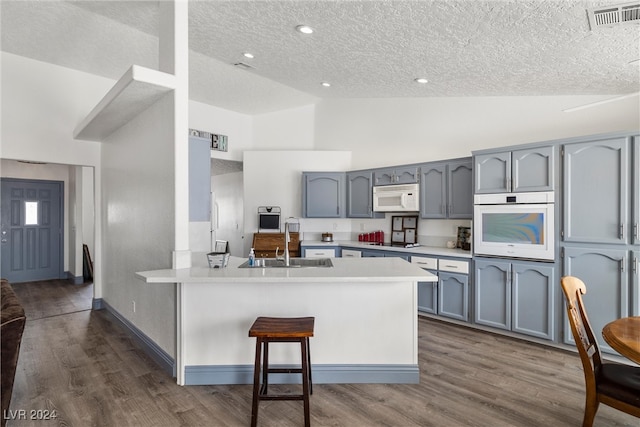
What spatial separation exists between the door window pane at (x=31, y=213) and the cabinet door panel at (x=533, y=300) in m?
8.17

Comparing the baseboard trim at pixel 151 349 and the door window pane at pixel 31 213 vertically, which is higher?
the door window pane at pixel 31 213

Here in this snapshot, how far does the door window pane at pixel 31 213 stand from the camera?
6414 millimetres

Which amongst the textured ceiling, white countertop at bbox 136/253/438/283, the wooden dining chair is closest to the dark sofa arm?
white countertop at bbox 136/253/438/283

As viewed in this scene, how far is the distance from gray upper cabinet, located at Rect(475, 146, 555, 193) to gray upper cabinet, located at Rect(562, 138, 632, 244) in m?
0.14

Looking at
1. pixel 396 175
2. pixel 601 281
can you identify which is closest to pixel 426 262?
pixel 396 175

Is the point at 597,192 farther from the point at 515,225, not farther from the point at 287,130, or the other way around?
the point at 287,130

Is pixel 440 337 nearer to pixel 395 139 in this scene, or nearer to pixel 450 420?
pixel 450 420

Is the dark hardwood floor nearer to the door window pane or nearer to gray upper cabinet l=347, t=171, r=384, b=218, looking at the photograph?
gray upper cabinet l=347, t=171, r=384, b=218

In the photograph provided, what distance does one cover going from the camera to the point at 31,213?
648 cm

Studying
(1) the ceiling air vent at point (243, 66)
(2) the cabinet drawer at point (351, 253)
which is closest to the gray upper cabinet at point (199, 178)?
(1) the ceiling air vent at point (243, 66)

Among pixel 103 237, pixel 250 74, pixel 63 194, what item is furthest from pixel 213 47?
pixel 63 194

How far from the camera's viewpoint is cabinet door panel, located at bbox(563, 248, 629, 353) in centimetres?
293

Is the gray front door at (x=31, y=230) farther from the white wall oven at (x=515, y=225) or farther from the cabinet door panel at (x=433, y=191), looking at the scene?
the white wall oven at (x=515, y=225)

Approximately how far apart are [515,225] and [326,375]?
2454 mm
